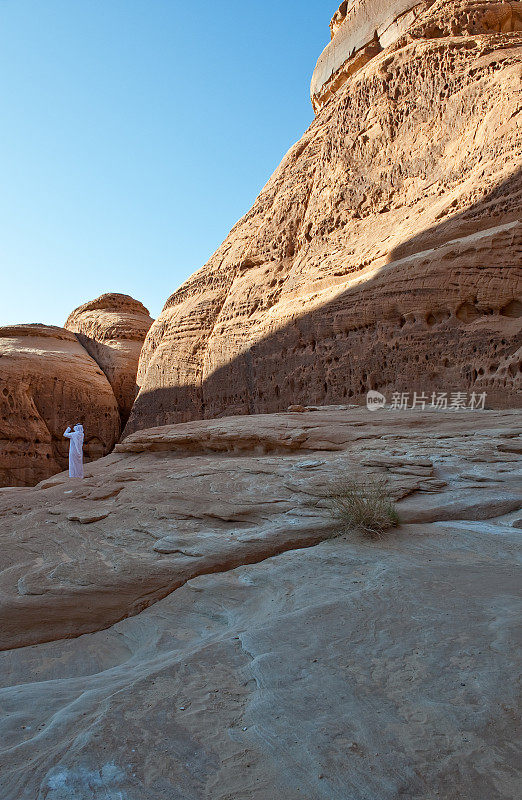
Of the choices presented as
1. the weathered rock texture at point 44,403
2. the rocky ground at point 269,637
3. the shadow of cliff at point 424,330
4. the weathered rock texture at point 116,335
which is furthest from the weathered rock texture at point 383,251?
the weathered rock texture at point 116,335

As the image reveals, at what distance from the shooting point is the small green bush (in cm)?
431

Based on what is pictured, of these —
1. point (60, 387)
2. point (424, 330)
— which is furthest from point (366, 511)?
point (60, 387)

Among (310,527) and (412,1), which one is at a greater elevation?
(412,1)

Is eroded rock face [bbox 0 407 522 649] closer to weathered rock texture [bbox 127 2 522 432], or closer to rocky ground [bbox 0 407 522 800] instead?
rocky ground [bbox 0 407 522 800]

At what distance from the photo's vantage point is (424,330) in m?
11.3

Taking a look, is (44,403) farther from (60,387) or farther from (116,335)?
(116,335)

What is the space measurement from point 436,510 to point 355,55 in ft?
58.9

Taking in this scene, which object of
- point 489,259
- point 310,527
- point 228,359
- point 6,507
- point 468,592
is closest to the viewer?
point 468,592

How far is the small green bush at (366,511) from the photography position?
431cm

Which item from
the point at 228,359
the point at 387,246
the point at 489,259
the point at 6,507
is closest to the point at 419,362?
the point at 489,259

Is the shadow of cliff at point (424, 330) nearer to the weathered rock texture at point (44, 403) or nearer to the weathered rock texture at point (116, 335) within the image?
the weathered rock texture at point (44, 403)

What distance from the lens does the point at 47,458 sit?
21.8 metres

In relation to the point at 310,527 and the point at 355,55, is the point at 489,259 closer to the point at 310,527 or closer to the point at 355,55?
the point at 310,527

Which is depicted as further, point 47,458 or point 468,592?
point 47,458
